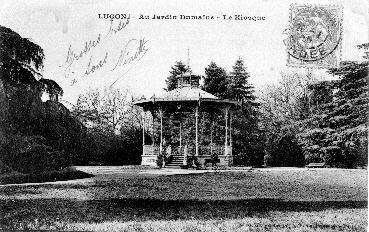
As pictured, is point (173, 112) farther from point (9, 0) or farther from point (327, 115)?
point (9, 0)

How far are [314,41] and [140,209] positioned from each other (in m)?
6.44

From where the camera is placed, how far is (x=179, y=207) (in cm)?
987

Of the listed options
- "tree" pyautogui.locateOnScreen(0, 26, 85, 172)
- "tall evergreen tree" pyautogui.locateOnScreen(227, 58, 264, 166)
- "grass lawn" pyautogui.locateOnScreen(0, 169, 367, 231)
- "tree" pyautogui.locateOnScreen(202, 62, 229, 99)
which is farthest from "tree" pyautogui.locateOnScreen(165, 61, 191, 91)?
"tree" pyautogui.locateOnScreen(0, 26, 85, 172)

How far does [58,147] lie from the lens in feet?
32.3

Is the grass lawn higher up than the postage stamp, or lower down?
lower down

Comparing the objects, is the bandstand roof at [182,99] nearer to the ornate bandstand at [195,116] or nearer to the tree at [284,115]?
the ornate bandstand at [195,116]

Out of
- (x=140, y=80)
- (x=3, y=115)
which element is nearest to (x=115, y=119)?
(x=140, y=80)

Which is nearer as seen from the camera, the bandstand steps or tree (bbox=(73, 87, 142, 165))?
the bandstand steps

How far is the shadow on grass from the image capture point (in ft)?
28.2

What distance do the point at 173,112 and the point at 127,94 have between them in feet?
40.7

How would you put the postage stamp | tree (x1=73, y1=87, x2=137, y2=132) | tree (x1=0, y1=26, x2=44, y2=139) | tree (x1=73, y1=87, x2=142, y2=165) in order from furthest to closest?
tree (x1=73, y1=87, x2=137, y2=132) < tree (x1=73, y1=87, x2=142, y2=165) < the postage stamp < tree (x1=0, y1=26, x2=44, y2=139)

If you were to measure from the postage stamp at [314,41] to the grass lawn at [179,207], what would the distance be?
3691mm

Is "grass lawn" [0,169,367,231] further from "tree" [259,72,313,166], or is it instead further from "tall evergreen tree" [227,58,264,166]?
"tall evergreen tree" [227,58,264,166]

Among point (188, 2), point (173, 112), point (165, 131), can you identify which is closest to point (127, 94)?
point (165, 131)
